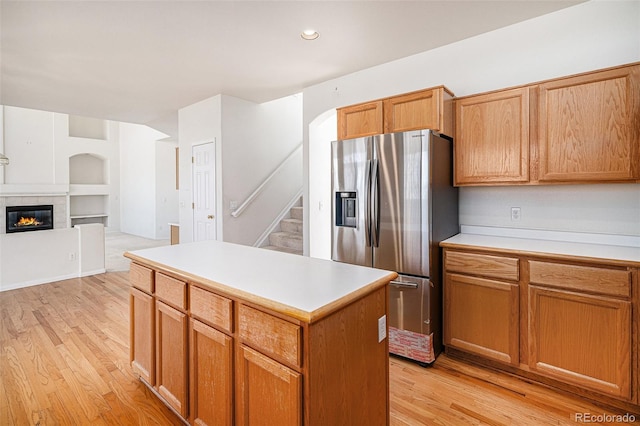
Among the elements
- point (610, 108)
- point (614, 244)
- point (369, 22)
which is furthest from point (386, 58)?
point (614, 244)

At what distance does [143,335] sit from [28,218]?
28.3ft

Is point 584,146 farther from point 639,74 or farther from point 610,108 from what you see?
point 639,74

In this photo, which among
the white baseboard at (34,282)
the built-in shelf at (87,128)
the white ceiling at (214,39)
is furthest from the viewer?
the built-in shelf at (87,128)

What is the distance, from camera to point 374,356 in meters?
1.50

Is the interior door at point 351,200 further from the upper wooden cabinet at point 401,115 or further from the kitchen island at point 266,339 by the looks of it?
the kitchen island at point 266,339

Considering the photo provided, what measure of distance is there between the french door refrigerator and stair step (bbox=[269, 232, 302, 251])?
189cm

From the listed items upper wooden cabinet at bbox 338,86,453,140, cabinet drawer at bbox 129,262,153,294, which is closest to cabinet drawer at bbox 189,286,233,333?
cabinet drawer at bbox 129,262,153,294

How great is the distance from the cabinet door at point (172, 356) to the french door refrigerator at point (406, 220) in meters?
1.59

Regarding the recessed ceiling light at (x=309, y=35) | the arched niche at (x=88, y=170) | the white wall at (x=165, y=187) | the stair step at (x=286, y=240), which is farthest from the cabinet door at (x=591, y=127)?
the arched niche at (x=88, y=170)

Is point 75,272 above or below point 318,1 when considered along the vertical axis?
below

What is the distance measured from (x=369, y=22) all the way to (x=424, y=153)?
3.90 ft

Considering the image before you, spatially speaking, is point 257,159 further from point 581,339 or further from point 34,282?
point 581,339

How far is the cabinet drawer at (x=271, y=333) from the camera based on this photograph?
1183 mm

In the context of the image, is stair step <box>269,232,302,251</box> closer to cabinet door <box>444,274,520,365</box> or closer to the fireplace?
cabinet door <box>444,274,520,365</box>
